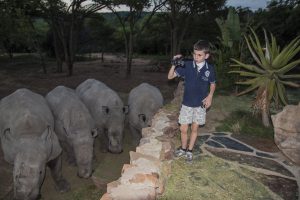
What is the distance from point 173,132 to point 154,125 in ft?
1.70

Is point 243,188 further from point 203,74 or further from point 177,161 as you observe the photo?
point 203,74

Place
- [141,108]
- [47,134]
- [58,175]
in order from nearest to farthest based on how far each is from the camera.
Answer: [47,134], [58,175], [141,108]

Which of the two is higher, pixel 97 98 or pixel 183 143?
pixel 183 143

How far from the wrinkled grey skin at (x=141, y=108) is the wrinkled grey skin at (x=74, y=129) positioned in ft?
6.49

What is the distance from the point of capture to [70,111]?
11.1m

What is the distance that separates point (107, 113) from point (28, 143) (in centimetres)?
366

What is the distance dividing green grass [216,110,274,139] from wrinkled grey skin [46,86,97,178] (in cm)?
377

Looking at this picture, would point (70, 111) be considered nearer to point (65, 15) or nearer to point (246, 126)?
point (246, 126)

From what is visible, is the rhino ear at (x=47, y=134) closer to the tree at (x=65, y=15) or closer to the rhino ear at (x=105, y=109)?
the rhino ear at (x=105, y=109)

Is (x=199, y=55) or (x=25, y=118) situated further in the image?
(x=25, y=118)

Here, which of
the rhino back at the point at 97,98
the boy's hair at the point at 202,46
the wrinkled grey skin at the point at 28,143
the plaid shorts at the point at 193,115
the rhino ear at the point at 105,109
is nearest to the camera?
the boy's hair at the point at 202,46

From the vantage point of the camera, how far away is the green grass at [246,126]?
9195 mm

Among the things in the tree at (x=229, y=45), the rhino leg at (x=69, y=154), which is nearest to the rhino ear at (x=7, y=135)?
the rhino leg at (x=69, y=154)

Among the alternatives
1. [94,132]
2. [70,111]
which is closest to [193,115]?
[94,132]
